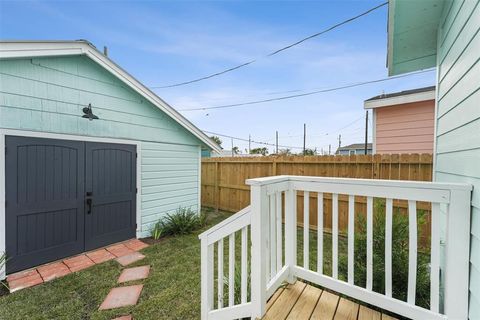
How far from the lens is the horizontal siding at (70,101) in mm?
3199

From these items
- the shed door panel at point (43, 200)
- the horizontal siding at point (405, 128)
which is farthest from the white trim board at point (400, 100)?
the shed door panel at point (43, 200)

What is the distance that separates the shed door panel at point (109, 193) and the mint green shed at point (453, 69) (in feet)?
15.8

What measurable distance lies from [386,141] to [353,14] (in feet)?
10.7

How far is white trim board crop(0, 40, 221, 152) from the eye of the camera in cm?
298

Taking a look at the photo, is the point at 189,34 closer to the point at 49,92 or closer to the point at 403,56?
the point at 49,92

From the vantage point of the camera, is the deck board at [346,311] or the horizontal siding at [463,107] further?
the deck board at [346,311]

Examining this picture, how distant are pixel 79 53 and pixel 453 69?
4920 mm

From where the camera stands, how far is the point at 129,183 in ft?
15.4

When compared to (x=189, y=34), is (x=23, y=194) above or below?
below

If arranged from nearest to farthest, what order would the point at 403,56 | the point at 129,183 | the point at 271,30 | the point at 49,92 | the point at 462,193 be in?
the point at 462,193, the point at 403,56, the point at 49,92, the point at 129,183, the point at 271,30

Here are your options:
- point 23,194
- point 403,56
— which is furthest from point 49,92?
point 403,56

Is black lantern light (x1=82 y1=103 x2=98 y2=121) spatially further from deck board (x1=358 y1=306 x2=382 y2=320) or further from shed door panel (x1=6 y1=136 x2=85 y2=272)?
deck board (x1=358 y1=306 x2=382 y2=320)

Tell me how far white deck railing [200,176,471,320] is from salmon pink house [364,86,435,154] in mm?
4733

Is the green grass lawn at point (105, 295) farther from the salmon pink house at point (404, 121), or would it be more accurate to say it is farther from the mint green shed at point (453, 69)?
the salmon pink house at point (404, 121)
